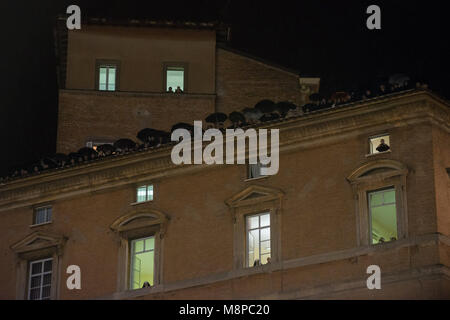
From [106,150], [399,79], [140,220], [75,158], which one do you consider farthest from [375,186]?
[75,158]

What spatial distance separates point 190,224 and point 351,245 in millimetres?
6254

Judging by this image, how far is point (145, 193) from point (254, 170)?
428 cm

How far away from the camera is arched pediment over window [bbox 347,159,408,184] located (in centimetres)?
4548

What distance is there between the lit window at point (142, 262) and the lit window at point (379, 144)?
8.45 meters

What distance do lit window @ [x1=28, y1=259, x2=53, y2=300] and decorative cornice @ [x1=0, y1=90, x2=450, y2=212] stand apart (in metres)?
2.42

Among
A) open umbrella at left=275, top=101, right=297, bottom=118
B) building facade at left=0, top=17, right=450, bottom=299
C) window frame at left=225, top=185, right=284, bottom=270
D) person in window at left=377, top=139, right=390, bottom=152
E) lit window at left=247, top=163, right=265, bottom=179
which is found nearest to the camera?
building facade at left=0, top=17, right=450, bottom=299

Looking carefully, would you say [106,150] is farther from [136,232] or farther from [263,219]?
[263,219]

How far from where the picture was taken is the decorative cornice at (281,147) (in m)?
46.3

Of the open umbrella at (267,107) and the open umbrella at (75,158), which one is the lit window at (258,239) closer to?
the open umbrella at (267,107)

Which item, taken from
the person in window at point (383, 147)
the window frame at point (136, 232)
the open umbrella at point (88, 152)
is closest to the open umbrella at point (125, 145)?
the open umbrella at point (88, 152)

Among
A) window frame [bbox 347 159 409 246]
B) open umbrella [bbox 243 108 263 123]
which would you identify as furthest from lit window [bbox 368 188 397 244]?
open umbrella [bbox 243 108 263 123]

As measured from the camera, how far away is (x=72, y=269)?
50.1 meters

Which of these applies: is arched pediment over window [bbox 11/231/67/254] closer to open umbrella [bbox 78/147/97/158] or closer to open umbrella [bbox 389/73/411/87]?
open umbrella [bbox 78/147/97/158]

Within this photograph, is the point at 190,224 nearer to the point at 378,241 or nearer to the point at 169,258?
the point at 169,258
